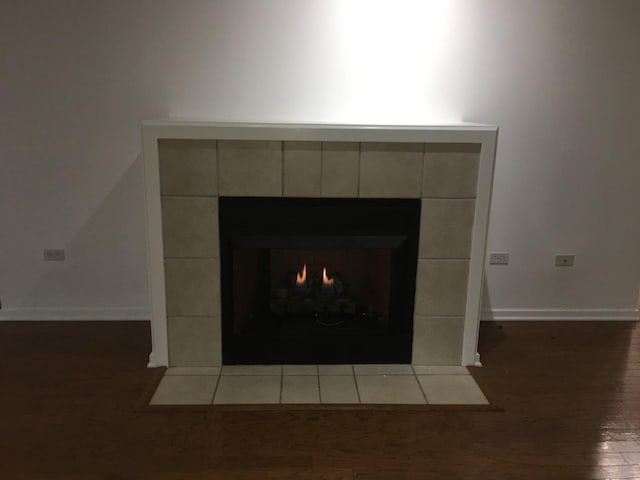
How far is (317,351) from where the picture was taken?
2.71 metres

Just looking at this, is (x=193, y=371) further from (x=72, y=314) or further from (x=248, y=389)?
(x=72, y=314)

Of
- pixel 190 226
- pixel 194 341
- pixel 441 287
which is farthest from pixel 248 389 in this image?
pixel 441 287

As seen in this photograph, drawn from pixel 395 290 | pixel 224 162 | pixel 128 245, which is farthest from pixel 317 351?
pixel 128 245

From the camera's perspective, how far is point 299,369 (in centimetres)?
267

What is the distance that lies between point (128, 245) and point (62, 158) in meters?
0.61

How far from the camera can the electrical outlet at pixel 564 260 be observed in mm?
3311

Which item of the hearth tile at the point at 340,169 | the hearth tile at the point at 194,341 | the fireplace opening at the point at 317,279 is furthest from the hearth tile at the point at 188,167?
the hearth tile at the point at 194,341

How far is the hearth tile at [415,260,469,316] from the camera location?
104 inches

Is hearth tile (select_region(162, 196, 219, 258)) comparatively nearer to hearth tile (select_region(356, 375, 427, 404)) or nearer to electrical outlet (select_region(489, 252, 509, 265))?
hearth tile (select_region(356, 375, 427, 404))

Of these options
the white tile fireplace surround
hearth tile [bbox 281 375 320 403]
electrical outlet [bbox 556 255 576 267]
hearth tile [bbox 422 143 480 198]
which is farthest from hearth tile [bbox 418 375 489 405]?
electrical outlet [bbox 556 255 576 267]

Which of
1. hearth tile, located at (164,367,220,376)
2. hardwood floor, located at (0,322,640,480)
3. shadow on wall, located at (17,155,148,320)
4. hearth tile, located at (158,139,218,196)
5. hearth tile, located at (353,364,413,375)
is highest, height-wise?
hearth tile, located at (158,139,218,196)

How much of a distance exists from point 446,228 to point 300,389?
1.04 metres

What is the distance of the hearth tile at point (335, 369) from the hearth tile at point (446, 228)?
67cm

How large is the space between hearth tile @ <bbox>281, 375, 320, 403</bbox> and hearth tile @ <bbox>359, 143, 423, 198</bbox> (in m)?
0.93
